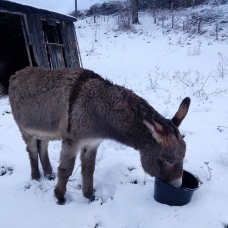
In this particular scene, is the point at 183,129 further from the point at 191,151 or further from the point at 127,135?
the point at 127,135

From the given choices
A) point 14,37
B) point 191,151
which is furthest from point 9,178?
point 14,37

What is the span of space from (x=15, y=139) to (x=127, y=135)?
3.14 metres

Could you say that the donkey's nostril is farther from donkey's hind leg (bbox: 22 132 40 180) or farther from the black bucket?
donkey's hind leg (bbox: 22 132 40 180)

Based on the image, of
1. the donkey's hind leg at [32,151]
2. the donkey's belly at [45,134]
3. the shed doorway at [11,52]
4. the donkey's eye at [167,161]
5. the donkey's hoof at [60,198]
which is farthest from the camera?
the shed doorway at [11,52]

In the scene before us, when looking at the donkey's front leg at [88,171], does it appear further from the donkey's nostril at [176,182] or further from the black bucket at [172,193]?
the donkey's nostril at [176,182]

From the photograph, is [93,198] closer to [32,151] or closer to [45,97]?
[32,151]

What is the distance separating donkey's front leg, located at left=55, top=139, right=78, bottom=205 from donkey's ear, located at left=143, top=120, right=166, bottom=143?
34.4 inches

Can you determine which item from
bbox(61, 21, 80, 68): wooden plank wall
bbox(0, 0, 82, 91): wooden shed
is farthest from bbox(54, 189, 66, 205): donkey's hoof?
bbox(61, 21, 80, 68): wooden plank wall

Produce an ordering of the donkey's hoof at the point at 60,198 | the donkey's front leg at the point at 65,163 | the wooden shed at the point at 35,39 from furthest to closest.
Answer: the wooden shed at the point at 35,39 → the donkey's hoof at the point at 60,198 → the donkey's front leg at the point at 65,163

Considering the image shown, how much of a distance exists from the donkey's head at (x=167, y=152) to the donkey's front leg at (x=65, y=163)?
0.80 metres

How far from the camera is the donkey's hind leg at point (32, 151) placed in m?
3.19

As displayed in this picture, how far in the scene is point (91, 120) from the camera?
2.40m

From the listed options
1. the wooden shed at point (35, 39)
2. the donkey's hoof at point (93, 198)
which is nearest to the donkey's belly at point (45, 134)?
the donkey's hoof at point (93, 198)

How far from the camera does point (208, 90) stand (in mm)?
6195
